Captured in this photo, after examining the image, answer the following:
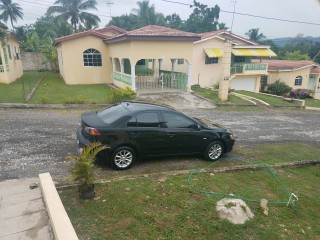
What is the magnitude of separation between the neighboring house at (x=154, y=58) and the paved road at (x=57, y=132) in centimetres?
456

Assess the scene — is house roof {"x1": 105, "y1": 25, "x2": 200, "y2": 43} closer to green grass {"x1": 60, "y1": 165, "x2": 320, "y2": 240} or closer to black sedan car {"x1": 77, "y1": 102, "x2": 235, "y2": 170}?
black sedan car {"x1": 77, "y1": 102, "x2": 235, "y2": 170}

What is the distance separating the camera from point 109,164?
6.09 meters

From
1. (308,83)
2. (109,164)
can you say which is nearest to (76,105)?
(109,164)

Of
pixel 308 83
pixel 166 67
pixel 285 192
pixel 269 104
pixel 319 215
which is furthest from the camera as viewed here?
pixel 308 83

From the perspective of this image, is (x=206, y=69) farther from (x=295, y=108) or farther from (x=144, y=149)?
(x=144, y=149)

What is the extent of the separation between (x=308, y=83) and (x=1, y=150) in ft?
117

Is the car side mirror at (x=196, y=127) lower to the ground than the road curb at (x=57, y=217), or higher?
higher

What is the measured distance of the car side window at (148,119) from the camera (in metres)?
6.26

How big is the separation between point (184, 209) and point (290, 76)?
30.1 m

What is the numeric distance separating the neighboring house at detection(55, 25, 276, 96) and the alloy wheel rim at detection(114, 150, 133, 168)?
10.8 metres

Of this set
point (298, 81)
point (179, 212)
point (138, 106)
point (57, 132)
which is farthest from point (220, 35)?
point (179, 212)

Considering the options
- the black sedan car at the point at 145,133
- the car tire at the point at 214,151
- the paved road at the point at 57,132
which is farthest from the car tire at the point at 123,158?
the car tire at the point at 214,151

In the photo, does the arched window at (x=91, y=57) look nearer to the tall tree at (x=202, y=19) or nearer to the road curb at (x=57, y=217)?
the road curb at (x=57, y=217)

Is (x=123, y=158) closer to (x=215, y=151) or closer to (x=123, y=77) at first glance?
(x=215, y=151)
